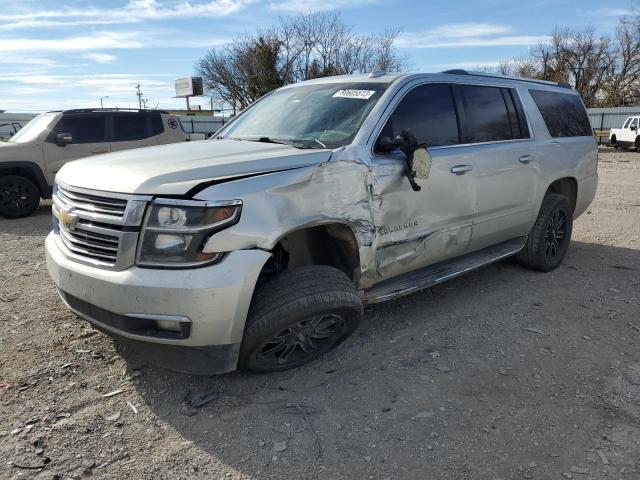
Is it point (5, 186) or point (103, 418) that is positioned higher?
point (5, 186)

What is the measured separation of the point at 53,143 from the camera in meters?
9.13

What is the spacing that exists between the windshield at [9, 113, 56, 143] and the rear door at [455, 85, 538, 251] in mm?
7969

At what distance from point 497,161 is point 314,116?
171 cm

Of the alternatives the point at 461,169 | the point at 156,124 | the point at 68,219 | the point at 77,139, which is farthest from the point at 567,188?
the point at 77,139

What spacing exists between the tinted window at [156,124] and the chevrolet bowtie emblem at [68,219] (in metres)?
7.89

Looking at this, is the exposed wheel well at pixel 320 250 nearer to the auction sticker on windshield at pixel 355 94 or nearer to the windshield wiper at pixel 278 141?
the windshield wiper at pixel 278 141

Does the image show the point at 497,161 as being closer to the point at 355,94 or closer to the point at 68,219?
the point at 355,94

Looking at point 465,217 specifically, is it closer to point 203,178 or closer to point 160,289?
point 203,178

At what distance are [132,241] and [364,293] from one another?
63.2 inches

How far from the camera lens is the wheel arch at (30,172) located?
8742 mm

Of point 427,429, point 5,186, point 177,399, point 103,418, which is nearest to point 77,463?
point 103,418

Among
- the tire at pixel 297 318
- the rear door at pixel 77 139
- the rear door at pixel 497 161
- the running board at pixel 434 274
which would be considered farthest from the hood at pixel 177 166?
the rear door at pixel 77 139

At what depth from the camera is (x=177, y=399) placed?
3.00 m

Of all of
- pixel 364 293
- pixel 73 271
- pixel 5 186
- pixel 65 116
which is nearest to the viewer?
Result: pixel 73 271
